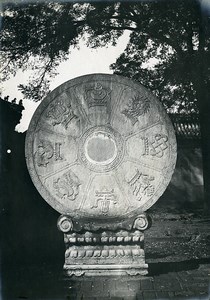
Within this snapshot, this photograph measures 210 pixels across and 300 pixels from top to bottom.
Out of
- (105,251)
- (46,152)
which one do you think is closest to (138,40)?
(46,152)

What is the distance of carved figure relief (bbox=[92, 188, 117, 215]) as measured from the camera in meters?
4.67

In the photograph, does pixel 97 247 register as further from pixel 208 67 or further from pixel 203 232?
pixel 208 67

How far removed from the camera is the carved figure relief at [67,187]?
4.71 m

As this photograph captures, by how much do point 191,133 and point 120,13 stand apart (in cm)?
628

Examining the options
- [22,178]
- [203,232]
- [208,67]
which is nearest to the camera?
[22,178]

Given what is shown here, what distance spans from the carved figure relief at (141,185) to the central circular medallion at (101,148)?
30 centimetres

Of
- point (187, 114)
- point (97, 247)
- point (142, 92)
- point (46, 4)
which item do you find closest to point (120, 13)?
point (46, 4)

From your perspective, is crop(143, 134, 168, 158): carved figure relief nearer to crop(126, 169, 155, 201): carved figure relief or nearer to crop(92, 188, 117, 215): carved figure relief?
crop(126, 169, 155, 201): carved figure relief

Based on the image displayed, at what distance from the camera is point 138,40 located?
926 cm

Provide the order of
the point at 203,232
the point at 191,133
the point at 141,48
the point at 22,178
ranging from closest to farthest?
the point at 22,178
the point at 203,232
the point at 141,48
the point at 191,133

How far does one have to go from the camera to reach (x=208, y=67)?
8.72 metres

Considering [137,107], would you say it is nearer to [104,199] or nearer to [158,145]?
[158,145]

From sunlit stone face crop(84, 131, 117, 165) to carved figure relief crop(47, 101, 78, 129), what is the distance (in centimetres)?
36

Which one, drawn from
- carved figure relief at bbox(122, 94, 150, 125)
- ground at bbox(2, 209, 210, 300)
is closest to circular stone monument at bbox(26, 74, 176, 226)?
carved figure relief at bbox(122, 94, 150, 125)
